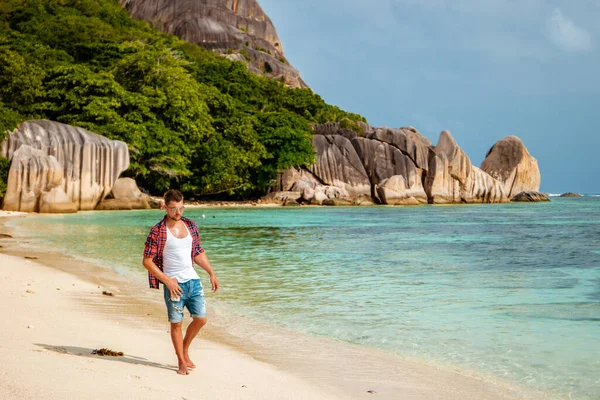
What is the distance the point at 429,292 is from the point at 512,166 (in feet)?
197

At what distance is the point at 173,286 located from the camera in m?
4.72

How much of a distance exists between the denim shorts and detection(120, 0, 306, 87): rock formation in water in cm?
7994

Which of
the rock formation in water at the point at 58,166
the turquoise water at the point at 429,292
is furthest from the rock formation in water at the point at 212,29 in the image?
the turquoise water at the point at 429,292

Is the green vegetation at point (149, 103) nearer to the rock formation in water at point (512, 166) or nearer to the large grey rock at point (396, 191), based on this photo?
the large grey rock at point (396, 191)

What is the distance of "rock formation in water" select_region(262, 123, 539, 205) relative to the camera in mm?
50969

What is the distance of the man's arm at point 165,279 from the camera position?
471 cm

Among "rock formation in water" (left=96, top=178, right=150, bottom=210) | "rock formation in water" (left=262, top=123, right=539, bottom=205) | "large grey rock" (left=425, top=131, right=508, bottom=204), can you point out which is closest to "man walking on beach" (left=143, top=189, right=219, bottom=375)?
"rock formation in water" (left=96, top=178, right=150, bottom=210)

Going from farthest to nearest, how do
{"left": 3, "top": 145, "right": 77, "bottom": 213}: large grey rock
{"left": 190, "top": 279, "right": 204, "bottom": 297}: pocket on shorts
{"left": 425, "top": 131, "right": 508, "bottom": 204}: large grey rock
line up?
{"left": 425, "top": 131, "right": 508, "bottom": 204}: large grey rock → {"left": 3, "top": 145, "right": 77, "bottom": 213}: large grey rock → {"left": 190, "top": 279, "right": 204, "bottom": 297}: pocket on shorts

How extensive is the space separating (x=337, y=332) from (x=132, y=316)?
221 cm

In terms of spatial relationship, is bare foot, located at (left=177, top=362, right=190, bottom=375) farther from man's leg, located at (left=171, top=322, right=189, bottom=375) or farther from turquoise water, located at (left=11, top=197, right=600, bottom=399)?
turquoise water, located at (left=11, top=197, right=600, bottom=399)

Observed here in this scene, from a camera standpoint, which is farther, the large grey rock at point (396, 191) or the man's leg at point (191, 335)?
the large grey rock at point (396, 191)

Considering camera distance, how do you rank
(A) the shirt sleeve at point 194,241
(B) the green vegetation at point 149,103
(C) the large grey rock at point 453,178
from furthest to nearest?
1. (C) the large grey rock at point 453,178
2. (B) the green vegetation at point 149,103
3. (A) the shirt sleeve at point 194,241

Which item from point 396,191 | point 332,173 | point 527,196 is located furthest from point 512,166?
point 332,173

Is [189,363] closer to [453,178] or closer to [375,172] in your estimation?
[375,172]
